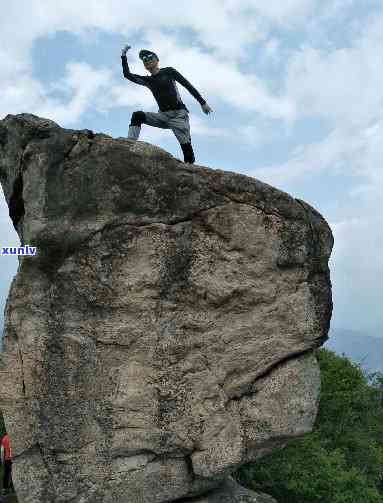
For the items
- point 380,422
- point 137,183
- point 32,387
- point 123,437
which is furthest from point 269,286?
point 380,422

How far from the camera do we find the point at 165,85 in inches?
322

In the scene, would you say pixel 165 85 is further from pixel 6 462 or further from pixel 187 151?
pixel 6 462

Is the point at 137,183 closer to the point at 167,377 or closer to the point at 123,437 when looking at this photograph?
the point at 167,377

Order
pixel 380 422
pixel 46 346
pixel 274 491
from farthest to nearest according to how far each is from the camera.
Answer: pixel 380 422, pixel 274 491, pixel 46 346

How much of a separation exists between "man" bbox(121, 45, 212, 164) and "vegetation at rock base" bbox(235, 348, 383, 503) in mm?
8815

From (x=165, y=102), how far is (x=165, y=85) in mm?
249

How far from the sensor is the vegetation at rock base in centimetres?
1298

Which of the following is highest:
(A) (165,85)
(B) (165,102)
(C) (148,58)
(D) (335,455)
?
(C) (148,58)

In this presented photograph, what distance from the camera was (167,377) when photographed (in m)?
7.12

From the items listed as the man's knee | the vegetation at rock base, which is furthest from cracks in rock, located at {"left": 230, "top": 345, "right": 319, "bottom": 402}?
the vegetation at rock base

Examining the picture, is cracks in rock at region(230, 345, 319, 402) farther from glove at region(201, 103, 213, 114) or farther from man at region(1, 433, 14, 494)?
man at region(1, 433, 14, 494)

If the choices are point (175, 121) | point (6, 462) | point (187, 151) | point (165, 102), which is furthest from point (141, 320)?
point (6, 462)

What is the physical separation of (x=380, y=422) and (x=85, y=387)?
22.3 m

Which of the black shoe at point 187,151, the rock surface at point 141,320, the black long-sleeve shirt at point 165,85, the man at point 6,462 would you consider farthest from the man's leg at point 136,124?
the man at point 6,462
